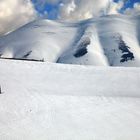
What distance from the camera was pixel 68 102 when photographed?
92.6 ft

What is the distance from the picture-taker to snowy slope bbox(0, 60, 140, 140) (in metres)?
21.8

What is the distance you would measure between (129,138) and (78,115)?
498 centimetres

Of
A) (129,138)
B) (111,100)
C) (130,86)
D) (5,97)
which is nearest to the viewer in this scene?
(129,138)

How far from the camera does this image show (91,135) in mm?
21578

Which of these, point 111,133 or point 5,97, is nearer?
point 111,133

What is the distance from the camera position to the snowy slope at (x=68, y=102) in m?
21.8

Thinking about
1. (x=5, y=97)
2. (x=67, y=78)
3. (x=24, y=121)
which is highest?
(x=67, y=78)

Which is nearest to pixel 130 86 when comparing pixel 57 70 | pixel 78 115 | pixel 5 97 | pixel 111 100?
pixel 111 100

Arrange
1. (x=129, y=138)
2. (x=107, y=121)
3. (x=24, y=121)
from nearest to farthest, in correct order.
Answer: (x=129, y=138)
(x=24, y=121)
(x=107, y=121)

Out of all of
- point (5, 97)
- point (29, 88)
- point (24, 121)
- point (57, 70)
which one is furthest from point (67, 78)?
point (24, 121)

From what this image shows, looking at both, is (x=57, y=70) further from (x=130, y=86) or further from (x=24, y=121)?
(x=24, y=121)

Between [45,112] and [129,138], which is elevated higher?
[45,112]

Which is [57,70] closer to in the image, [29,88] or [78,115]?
[29,88]

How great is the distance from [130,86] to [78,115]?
10.5 m
